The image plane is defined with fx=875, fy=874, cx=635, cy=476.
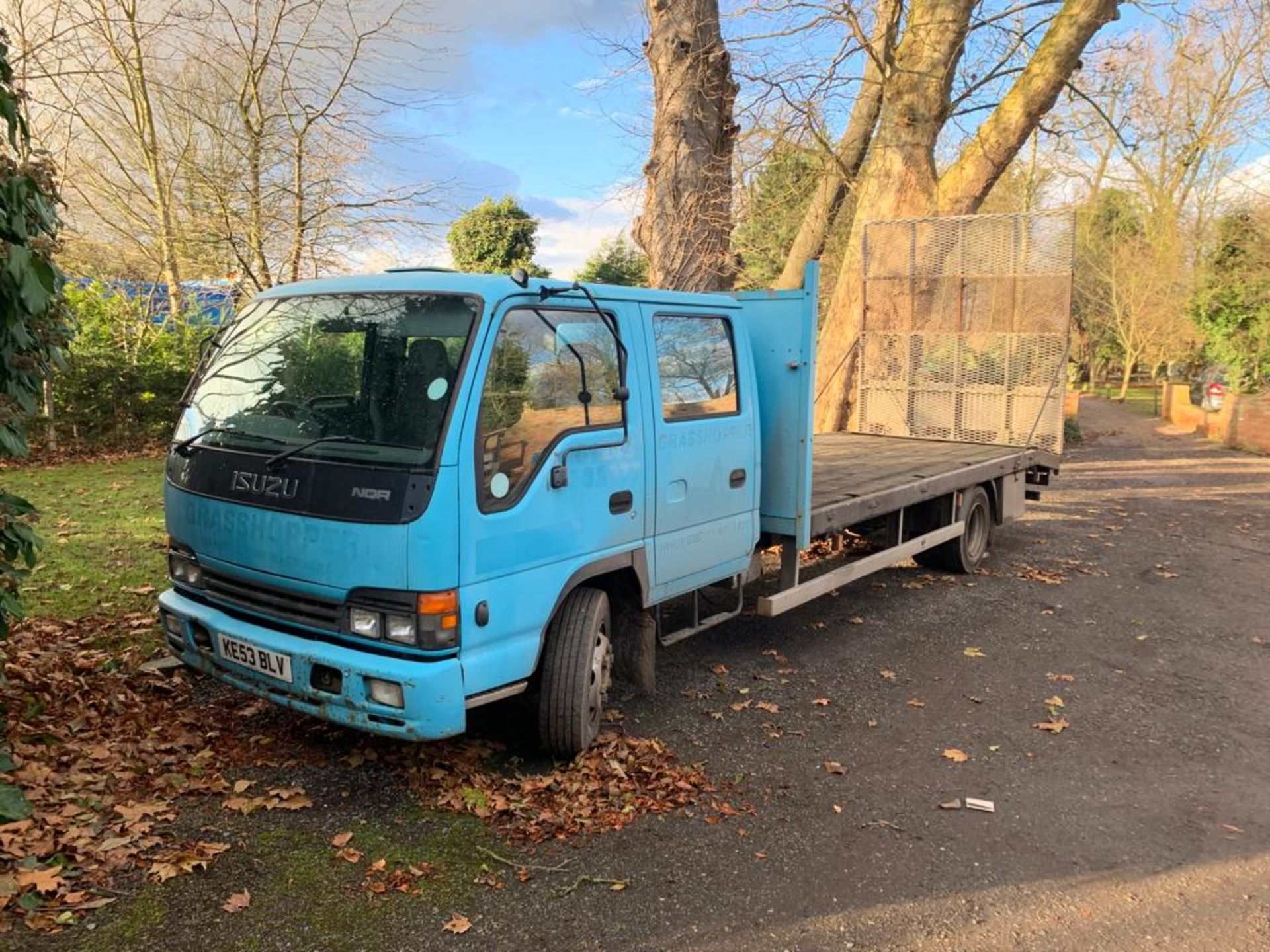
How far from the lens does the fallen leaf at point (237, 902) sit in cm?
298

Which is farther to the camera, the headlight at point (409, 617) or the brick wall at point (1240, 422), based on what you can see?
the brick wall at point (1240, 422)

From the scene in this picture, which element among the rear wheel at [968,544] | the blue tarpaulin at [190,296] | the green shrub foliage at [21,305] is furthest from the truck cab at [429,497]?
the blue tarpaulin at [190,296]

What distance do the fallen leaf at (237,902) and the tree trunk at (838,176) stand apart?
11.1 m

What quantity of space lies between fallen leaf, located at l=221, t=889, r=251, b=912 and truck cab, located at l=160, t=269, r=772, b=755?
0.66m

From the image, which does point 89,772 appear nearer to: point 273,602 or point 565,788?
point 273,602

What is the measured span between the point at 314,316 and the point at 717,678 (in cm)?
312

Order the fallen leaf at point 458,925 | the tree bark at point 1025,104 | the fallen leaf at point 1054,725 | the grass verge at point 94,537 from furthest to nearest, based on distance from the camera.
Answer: the tree bark at point 1025,104
the grass verge at point 94,537
the fallen leaf at point 1054,725
the fallen leaf at point 458,925

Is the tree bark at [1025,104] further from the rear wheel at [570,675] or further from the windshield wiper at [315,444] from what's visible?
the windshield wiper at [315,444]

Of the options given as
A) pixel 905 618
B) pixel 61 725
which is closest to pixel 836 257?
pixel 905 618

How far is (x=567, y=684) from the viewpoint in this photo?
153 inches

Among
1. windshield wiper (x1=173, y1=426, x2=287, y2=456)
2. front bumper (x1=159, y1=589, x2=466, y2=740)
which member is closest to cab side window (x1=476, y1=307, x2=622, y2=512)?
front bumper (x1=159, y1=589, x2=466, y2=740)

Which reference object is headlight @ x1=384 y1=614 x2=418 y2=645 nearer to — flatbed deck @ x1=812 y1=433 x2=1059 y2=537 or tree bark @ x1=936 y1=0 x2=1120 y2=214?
flatbed deck @ x1=812 y1=433 x2=1059 y2=537

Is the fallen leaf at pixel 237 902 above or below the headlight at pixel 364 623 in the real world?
below

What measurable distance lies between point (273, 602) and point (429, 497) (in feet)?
2.96
